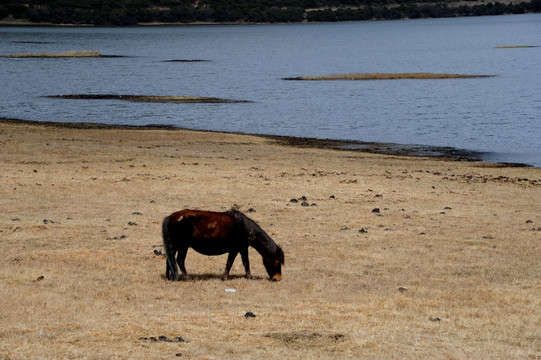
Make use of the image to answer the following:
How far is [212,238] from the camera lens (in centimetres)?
1588

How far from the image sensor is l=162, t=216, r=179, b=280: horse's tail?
1577 cm

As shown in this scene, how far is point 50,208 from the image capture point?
25.0 m

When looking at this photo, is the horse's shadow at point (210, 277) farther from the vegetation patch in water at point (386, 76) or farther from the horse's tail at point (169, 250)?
the vegetation patch in water at point (386, 76)

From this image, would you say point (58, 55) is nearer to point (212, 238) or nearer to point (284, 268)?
point (284, 268)

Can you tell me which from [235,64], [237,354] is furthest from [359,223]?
[235,64]

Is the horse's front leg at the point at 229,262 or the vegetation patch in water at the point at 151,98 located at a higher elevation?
the horse's front leg at the point at 229,262

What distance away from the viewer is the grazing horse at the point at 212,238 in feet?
51.8

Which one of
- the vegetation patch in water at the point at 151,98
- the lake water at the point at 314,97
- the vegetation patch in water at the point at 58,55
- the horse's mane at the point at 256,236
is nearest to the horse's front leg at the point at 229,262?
the horse's mane at the point at 256,236

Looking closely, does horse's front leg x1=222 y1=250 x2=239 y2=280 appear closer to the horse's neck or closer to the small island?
the horse's neck

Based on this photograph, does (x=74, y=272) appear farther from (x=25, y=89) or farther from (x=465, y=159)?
(x=25, y=89)

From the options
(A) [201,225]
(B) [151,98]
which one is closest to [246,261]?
(A) [201,225]

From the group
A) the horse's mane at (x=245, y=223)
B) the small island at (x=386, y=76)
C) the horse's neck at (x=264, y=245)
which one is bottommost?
the small island at (x=386, y=76)

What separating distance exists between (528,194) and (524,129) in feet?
107

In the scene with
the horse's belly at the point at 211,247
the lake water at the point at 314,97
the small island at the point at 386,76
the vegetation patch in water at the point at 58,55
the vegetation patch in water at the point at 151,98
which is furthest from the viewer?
the vegetation patch in water at the point at 58,55
